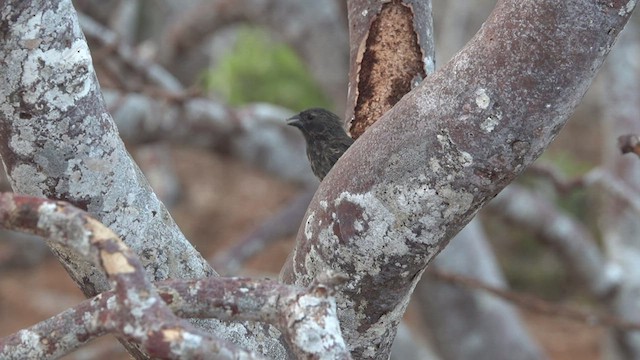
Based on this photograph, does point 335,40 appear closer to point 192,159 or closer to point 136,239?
point 136,239

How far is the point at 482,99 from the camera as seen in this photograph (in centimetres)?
151

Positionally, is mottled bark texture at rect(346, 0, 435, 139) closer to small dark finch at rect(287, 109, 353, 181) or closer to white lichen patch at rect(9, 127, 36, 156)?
small dark finch at rect(287, 109, 353, 181)

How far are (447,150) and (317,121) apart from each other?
965mm

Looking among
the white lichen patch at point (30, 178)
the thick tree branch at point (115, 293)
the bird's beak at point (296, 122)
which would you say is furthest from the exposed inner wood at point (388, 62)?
the thick tree branch at point (115, 293)

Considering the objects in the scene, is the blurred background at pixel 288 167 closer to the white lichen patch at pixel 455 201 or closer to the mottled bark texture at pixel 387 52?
the mottled bark texture at pixel 387 52

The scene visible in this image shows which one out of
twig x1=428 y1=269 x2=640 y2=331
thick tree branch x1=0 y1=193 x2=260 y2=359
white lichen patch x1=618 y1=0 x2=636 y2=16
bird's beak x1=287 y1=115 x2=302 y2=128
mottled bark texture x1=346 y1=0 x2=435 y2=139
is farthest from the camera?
twig x1=428 y1=269 x2=640 y2=331

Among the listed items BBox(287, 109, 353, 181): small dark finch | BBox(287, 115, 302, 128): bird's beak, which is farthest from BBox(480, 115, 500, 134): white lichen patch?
BBox(287, 115, 302, 128): bird's beak

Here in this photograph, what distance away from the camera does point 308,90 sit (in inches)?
316

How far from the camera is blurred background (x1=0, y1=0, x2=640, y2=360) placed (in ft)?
13.9

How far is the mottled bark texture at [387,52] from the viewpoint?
81.0 inches

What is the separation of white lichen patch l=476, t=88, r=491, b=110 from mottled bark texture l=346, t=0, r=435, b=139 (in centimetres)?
54

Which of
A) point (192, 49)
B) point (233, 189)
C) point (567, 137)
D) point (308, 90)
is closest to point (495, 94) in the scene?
point (192, 49)

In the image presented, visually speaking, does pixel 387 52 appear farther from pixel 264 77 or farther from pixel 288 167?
pixel 264 77

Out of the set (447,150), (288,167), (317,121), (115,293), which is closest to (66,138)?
(115,293)
